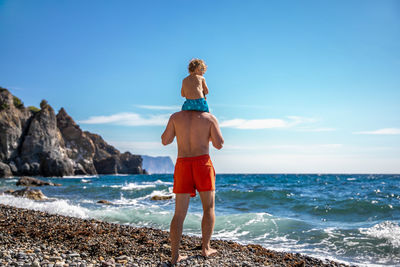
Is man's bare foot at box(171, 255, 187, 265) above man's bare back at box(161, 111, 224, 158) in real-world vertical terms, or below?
below

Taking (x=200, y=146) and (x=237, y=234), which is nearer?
(x=200, y=146)

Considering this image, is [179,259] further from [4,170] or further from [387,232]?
[4,170]

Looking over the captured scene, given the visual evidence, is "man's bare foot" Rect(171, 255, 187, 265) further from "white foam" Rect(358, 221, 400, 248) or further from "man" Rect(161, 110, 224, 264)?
"white foam" Rect(358, 221, 400, 248)

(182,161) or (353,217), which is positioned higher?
(182,161)

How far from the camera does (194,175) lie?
4555mm

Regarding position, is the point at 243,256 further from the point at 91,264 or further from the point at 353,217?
the point at 353,217

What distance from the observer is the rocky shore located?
15.4 feet

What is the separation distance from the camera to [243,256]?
5625mm

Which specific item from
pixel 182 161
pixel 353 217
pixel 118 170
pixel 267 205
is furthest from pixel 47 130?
pixel 182 161

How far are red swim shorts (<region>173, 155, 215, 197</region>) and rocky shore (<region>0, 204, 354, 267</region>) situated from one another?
3.46ft

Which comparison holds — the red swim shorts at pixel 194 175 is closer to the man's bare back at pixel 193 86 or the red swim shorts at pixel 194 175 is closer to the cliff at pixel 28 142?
the man's bare back at pixel 193 86

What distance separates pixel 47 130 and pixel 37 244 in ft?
218

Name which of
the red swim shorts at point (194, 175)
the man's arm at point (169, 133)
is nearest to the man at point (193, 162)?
the red swim shorts at point (194, 175)

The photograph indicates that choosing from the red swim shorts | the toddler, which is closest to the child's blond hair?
the toddler
